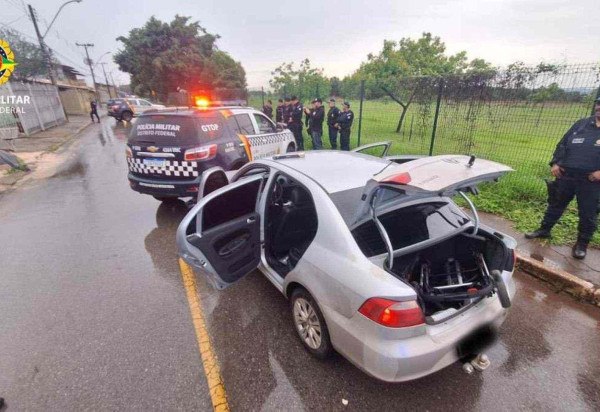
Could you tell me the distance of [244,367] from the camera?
2365 millimetres

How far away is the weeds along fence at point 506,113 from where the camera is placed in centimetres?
478

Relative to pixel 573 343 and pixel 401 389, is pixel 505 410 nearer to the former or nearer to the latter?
pixel 401 389

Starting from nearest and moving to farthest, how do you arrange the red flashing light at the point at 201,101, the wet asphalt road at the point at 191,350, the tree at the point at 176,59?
1. the wet asphalt road at the point at 191,350
2. the red flashing light at the point at 201,101
3. the tree at the point at 176,59

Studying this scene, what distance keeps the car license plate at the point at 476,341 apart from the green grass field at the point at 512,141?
2.72 m

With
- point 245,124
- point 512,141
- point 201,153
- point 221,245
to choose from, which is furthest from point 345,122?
point 221,245

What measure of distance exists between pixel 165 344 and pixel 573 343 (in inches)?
135

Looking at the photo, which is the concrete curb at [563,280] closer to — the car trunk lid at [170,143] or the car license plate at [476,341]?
the car license plate at [476,341]

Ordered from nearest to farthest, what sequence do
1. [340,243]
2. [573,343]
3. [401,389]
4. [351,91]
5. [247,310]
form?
[340,243], [401,389], [573,343], [247,310], [351,91]

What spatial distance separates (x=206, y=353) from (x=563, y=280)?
141 inches

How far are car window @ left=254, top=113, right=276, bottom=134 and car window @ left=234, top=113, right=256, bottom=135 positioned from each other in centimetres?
28

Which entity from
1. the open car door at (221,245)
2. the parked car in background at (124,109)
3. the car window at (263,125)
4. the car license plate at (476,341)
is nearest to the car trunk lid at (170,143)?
the car window at (263,125)

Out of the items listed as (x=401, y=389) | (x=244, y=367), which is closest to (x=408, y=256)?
(x=401, y=389)

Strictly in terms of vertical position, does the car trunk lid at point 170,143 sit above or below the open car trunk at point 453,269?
above
